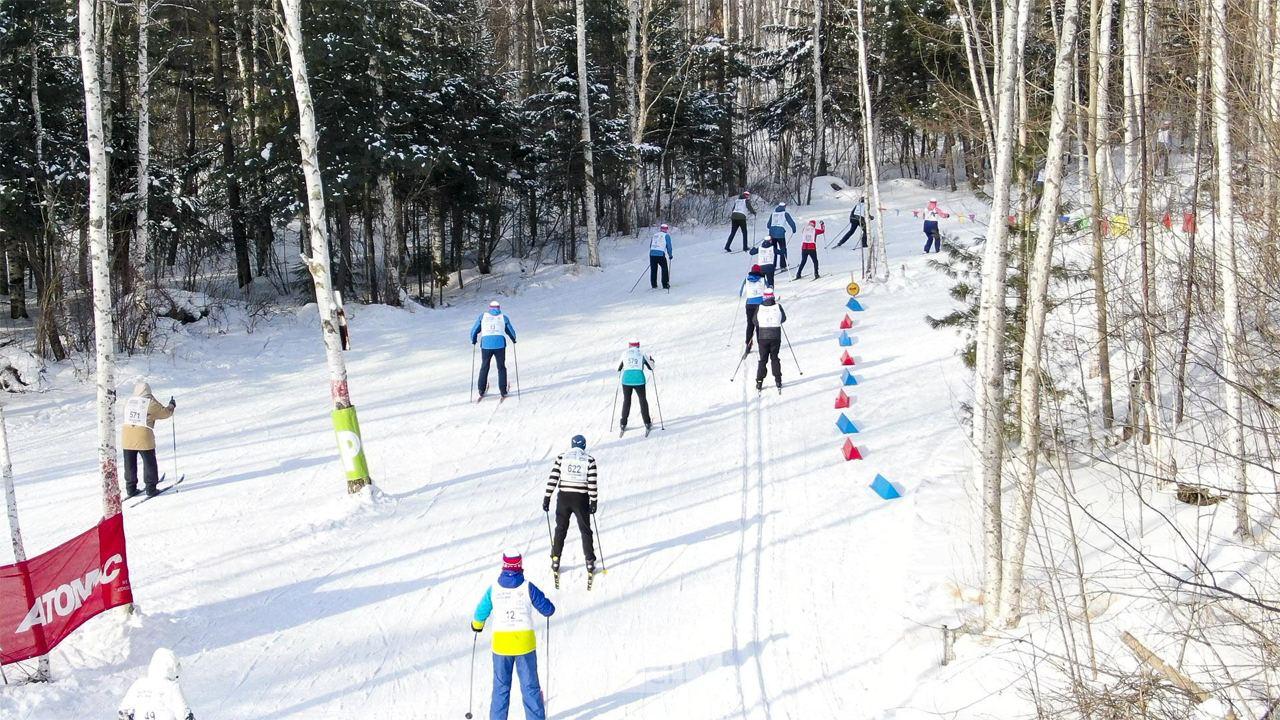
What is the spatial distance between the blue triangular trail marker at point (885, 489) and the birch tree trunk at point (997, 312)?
8.73 feet

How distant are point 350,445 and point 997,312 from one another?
760cm

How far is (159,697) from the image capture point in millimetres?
5539

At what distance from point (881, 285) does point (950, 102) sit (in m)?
11.0

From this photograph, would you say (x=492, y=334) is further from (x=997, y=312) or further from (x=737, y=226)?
(x=737, y=226)

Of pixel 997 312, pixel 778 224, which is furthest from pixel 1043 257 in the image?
pixel 778 224

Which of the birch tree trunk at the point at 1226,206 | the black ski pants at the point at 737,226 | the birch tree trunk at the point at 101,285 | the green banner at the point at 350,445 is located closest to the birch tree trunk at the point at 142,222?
the green banner at the point at 350,445

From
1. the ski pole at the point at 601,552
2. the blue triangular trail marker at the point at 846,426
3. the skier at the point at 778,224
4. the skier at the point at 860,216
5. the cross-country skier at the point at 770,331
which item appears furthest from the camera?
the skier at the point at 778,224

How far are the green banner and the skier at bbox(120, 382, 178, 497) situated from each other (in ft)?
7.26

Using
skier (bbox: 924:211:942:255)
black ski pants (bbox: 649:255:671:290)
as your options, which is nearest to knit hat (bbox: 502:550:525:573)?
black ski pants (bbox: 649:255:671:290)

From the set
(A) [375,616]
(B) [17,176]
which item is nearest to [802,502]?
(A) [375,616]

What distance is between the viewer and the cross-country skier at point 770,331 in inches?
599

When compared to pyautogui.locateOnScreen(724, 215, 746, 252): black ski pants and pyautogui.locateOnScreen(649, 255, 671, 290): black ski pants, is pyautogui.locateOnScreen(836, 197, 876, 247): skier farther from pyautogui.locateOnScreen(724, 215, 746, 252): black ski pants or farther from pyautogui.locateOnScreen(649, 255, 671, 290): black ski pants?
pyautogui.locateOnScreen(649, 255, 671, 290): black ski pants

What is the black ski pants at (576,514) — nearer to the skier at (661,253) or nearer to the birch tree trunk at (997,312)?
the birch tree trunk at (997,312)

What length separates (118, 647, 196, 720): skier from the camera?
5.52 metres
